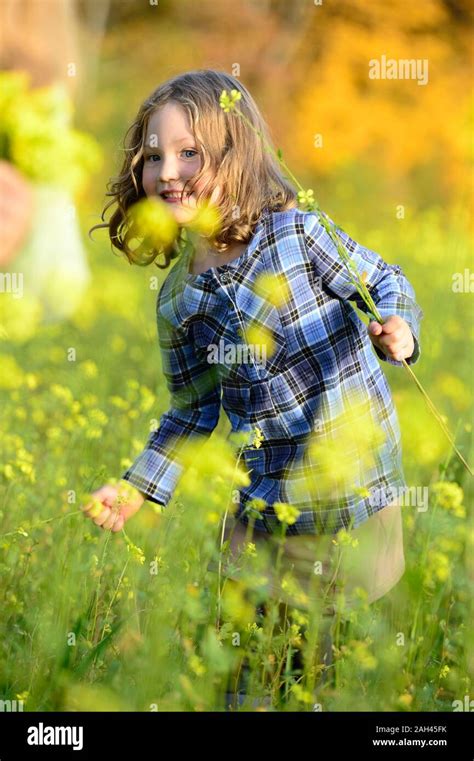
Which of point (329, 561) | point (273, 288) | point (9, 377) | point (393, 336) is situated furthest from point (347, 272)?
point (9, 377)

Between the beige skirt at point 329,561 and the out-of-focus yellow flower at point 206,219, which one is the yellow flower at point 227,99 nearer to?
the out-of-focus yellow flower at point 206,219

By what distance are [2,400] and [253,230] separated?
1.27m

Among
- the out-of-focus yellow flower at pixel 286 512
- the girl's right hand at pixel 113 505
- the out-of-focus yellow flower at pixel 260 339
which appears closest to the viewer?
the out-of-focus yellow flower at pixel 286 512

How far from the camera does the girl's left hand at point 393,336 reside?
1.57 meters

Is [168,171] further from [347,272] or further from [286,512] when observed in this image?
[286,512]

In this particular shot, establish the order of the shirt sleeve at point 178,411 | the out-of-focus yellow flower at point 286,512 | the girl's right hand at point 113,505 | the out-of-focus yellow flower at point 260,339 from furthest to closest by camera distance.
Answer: the shirt sleeve at point 178,411
the out-of-focus yellow flower at point 260,339
the girl's right hand at point 113,505
the out-of-focus yellow flower at point 286,512

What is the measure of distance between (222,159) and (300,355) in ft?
1.35

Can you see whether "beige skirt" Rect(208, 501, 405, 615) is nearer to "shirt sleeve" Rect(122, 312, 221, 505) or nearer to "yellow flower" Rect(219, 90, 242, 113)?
"shirt sleeve" Rect(122, 312, 221, 505)

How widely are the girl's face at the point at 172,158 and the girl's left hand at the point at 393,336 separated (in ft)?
1.49

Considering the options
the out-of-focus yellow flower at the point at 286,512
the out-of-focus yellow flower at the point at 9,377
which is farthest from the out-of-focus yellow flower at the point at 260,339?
the out-of-focus yellow flower at the point at 9,377

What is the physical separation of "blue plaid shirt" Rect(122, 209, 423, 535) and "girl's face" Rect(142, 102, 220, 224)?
138 millimetres

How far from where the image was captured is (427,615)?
6.11 feet

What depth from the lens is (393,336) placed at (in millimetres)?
1571

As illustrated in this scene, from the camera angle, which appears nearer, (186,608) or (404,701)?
(186,608)
